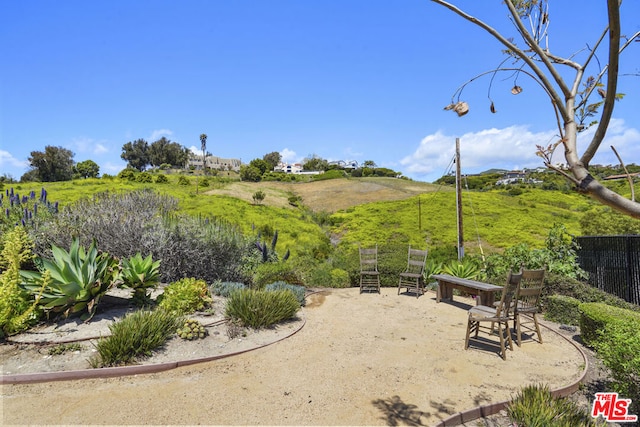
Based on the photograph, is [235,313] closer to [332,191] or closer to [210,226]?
[210,226]

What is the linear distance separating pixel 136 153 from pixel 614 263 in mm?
80996

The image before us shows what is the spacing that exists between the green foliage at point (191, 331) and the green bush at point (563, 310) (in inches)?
259

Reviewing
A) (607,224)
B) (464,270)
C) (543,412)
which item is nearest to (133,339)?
(543,412)

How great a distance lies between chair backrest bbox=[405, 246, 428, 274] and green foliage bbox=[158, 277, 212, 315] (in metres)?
5.35

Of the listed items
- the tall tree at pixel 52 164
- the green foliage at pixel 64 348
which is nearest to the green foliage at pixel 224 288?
the green foliage at pixel 64 348

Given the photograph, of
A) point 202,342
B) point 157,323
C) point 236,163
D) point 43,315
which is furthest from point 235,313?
point 236,163

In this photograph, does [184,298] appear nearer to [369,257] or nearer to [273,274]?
[273,274]

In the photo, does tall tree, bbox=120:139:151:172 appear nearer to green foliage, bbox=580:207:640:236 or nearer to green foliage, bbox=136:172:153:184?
green foliage, bbox=136:172:153:184

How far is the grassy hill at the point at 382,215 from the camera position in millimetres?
19234

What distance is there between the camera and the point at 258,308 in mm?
5785

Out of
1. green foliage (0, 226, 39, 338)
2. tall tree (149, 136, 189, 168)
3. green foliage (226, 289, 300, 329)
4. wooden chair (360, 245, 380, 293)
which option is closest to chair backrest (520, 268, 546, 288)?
green foliage (226, 289, 300, 329)

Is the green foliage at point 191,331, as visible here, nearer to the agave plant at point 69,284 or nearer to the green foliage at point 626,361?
the agave plant at point 69,284

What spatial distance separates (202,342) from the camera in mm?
5008

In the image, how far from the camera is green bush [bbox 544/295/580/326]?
21.5 ft
